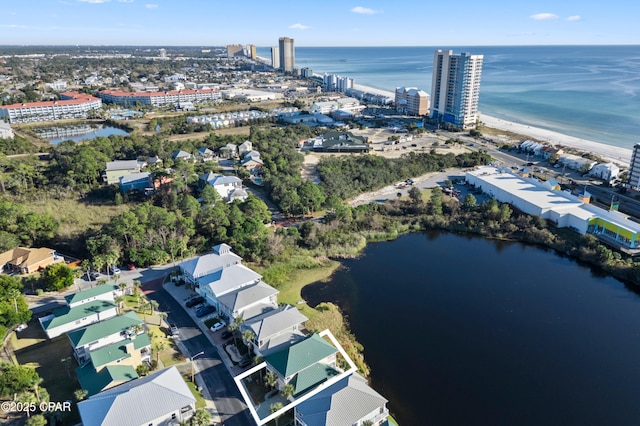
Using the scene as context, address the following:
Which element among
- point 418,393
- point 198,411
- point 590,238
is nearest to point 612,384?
point 418,393

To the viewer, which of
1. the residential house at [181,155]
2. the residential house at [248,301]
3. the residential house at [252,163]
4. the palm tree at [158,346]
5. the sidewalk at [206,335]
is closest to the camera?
the sidewalk at [206,335]

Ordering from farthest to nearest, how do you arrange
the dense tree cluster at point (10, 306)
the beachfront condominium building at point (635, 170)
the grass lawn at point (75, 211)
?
the beachfront condominium building at point (635, 170) → the grass lawn at point (75, 211) → the dense tree cluster at point (10, 306)

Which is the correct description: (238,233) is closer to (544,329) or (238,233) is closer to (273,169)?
(273,169)

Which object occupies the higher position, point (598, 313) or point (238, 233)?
point (238, 233)

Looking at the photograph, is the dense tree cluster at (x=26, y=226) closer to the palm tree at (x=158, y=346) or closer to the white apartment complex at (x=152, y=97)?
the palm tree at (x=158, y=346)

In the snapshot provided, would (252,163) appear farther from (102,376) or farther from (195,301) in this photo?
(102,376)

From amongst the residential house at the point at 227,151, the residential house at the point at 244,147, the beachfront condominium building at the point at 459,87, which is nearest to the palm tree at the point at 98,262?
the residential house at the point at 227,151

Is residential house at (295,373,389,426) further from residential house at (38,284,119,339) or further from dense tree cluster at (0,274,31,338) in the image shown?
dense tree cluster at (0,274,31,338)
